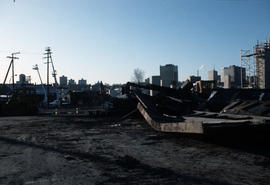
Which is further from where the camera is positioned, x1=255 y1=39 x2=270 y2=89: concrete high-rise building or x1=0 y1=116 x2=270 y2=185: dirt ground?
x1=255 y1=39 x2=270 y2=89: concrete high-rise building

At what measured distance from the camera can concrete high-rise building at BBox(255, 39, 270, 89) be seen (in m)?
26.7

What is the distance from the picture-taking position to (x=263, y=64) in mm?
26859

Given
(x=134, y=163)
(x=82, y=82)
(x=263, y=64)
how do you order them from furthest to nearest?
(x=82, y=82), (x=263, y=64), (x=134, y=163)

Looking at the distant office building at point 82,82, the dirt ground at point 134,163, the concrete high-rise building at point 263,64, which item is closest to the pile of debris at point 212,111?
the dirt ground at point 134,163

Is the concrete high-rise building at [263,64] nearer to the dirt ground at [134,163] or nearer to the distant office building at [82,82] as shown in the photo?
the dirt ground at [134,163]

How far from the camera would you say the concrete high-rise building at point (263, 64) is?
26.7 meters

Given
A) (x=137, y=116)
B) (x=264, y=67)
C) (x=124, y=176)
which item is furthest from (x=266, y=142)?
(x=264, y=67)

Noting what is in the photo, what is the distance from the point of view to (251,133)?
5289mm

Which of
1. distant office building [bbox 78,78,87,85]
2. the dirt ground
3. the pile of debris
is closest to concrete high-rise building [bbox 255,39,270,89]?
the pile of debris

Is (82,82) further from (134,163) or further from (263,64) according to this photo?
(134,163)

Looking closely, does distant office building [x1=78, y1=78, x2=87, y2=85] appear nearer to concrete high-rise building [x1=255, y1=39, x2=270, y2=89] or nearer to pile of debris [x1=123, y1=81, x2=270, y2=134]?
concrete high-rise building [x1=255, y1=39, x2=270, y2=89]

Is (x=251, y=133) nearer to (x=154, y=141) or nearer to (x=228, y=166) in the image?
(x=228, y=166)

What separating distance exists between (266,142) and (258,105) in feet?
5.25

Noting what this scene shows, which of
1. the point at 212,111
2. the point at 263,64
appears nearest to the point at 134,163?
the point at 212,111
